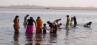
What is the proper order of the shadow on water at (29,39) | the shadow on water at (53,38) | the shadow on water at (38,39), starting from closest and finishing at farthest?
the shadow on water at (29,39) < the shadow on water at (38,39) < the shadow on water at (53,38)

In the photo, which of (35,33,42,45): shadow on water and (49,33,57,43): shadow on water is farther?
(49,33,57,43): shadow on water

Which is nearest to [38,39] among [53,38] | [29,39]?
[29,39]

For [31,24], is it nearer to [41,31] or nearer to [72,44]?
[41,31]

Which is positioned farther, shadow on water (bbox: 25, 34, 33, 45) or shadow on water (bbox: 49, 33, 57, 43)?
shadow on water (bbox: 49, 33, 57, 43)

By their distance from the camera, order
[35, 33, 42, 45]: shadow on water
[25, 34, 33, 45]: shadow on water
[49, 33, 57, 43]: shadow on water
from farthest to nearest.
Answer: [49, 33, 57, 43]: shadow on water < [35, 33, 42, 45]: shadow on water < [25, 34, 33, 45]: shadow on water

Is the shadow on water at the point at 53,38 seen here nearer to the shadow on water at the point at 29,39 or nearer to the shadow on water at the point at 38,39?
the shadow on water at the point at 38,39

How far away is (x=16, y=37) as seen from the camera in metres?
25.8

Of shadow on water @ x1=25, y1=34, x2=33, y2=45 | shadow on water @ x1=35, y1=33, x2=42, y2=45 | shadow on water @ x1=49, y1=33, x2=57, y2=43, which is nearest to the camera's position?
shadow on water @ x1=25, y1=34, x2=33, y2=45

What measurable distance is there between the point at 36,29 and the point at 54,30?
1.64 m

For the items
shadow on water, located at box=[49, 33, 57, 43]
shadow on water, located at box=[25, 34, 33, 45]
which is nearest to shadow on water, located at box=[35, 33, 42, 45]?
shadow on water, located at box=[25, 34, 33, 45]

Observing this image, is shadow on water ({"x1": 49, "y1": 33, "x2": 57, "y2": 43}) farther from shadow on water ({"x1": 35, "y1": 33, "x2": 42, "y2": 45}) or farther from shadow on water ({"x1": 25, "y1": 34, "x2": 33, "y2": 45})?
shadow on water ({"x1": 25, "y1": 34, "x2": 33, "y2": 45})

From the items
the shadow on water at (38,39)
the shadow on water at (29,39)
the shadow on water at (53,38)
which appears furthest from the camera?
the shadow on water at (53,38)

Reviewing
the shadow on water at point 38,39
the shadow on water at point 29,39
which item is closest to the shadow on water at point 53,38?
the shadow on water at point 38,39

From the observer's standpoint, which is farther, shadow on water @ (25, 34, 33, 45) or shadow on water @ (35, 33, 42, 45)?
shadow on water @ (35, 33, 42, 45)
